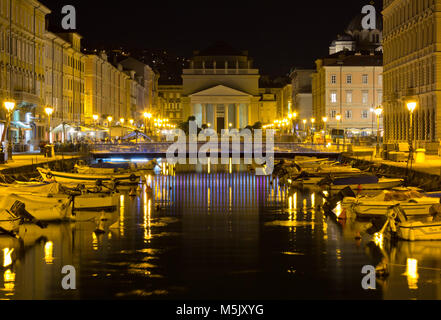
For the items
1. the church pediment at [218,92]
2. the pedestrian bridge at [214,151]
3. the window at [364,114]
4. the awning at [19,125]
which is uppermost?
the church pediment at [218,92]

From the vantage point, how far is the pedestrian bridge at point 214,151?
7474 cm

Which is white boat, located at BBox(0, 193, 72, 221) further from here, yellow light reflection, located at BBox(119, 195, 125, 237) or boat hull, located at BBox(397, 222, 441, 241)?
boat hull, located at BBox(397, 222, 441, 241)

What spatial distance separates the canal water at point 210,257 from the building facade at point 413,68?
103ft

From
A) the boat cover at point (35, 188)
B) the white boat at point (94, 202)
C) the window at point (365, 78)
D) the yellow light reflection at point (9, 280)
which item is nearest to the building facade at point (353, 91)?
the window at point (365, 78)

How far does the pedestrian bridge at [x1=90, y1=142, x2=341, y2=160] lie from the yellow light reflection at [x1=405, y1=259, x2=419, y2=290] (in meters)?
49.2

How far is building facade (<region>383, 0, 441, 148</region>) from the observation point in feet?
217

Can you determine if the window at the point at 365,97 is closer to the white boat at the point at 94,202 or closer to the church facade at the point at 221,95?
the church facade at the point at 221,95

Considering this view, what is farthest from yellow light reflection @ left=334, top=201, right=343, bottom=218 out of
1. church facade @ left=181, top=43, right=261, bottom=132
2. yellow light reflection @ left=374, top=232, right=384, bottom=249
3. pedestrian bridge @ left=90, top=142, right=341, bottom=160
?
church facade @ left=181, top=43, right=261, bottom=132

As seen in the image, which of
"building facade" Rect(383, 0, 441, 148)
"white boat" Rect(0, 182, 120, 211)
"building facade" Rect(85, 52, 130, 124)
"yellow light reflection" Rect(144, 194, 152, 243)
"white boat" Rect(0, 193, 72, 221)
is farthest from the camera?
"building facade" Rect(85, 52, 130, 124)

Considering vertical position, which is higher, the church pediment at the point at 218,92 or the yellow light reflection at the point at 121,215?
the church pediment at the point at 218,92

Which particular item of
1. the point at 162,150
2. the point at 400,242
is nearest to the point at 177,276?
the point at 400,242

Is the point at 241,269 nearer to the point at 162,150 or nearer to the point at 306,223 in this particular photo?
the point at 306,223

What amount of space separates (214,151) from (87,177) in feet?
137

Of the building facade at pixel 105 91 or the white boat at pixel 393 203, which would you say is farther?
the building facade at pixel 105 91
